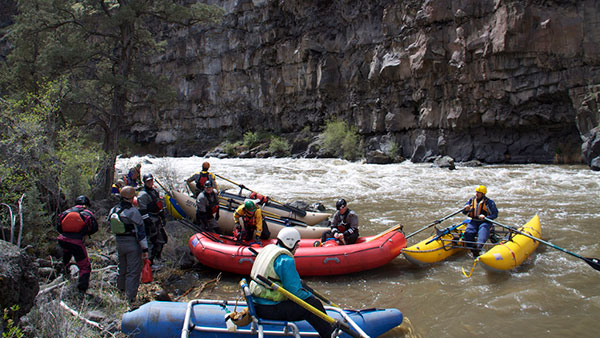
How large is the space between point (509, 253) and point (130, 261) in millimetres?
5590

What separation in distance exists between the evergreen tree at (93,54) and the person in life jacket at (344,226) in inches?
239

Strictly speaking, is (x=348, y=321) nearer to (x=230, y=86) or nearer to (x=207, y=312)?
(x=207, y=312)

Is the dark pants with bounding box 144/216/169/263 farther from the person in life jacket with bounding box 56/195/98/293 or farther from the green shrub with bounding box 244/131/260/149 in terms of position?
the green shrub with bounding box 244/131/260/149

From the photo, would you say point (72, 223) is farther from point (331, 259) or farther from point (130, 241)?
point (331, 259)

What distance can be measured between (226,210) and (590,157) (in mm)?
18457

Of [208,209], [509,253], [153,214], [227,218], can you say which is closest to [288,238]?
[153,214]

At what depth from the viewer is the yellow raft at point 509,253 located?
578 cm

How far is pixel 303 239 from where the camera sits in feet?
24.4

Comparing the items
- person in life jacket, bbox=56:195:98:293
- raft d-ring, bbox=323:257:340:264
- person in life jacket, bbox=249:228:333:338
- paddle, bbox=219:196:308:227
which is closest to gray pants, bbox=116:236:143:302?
person in life jacket, bbox=56:195:98:293

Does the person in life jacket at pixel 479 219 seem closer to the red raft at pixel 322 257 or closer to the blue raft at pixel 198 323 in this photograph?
the red raft at pixel 322 257

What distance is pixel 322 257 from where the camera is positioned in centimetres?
606

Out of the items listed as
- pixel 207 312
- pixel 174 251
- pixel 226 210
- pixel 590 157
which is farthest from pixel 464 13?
pixel 207 312

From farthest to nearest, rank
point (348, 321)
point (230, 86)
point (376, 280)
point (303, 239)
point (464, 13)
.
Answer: point (230, 86) < point (464, 13) < point (303, 239) < point (376, 280) < point (348, 321)

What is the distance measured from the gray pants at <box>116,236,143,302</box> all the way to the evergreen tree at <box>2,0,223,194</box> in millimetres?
5432
